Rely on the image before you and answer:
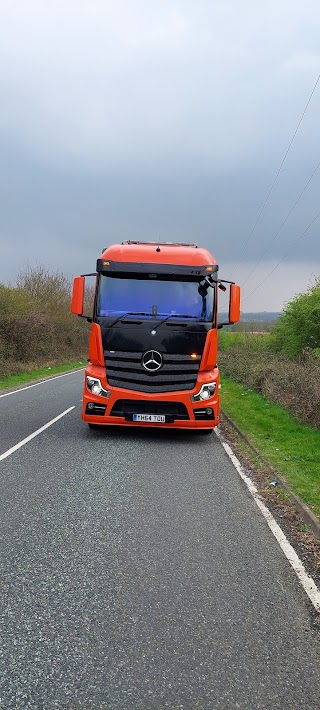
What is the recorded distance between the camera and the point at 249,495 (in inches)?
269

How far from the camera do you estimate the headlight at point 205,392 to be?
32.3 ft

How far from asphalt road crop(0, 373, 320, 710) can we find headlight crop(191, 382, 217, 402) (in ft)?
8.26

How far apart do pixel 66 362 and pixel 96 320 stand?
33.5m

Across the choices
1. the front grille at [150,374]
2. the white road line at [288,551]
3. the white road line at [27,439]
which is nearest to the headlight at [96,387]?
the front grille at [150,374]

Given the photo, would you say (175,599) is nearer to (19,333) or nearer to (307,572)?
(307,572)

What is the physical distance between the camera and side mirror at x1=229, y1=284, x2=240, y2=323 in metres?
10.0

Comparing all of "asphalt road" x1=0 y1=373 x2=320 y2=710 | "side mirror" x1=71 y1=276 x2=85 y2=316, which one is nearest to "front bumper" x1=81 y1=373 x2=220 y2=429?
"side mirror" x1=71 y1=276 x2=85 y2=316

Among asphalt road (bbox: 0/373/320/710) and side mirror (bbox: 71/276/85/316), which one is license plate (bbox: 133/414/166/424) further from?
asphalt road (bbox: 0/373/320/710)

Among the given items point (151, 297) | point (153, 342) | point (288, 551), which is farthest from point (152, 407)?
point (288, 551)

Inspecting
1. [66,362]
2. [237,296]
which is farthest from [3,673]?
[66,362]

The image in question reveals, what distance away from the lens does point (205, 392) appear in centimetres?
989

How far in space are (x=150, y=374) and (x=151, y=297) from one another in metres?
1.36

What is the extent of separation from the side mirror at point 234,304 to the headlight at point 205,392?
120 cm

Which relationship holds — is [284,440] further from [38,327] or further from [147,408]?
[38,327]
